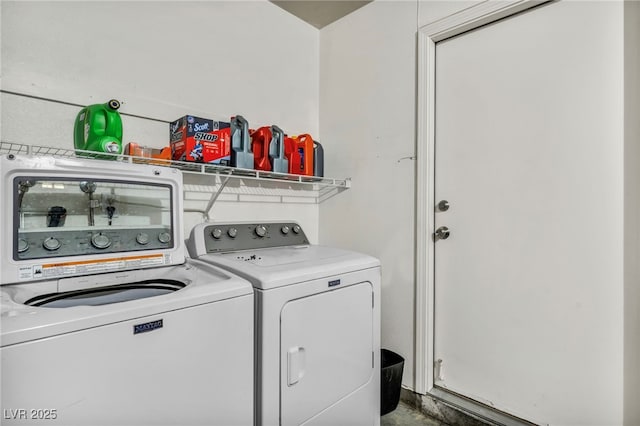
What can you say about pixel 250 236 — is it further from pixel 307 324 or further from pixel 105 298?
pixel 105 298

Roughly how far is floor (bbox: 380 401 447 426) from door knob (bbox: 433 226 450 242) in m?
1.04

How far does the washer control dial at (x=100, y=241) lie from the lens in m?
1.20

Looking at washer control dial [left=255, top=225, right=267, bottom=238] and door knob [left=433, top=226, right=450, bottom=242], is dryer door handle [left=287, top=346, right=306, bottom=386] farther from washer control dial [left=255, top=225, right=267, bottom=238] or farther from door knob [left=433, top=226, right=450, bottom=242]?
door knob [left=433, top=226, right=450, bottom=242]

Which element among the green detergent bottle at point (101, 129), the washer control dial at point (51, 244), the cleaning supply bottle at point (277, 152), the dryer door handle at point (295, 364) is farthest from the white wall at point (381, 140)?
Result: the washer control dial at point (51, 244)

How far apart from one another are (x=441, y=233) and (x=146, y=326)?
→ 160 centimetres

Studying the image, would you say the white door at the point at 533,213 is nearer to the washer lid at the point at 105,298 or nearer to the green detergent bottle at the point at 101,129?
the washer lid at the point at 105,298

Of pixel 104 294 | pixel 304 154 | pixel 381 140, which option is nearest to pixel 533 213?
pixel 381 140

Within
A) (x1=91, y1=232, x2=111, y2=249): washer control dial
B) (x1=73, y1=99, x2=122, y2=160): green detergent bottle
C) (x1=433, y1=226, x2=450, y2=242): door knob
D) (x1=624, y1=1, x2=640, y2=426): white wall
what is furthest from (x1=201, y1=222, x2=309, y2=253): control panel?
(x1=624, y1=1, x2=640, y2=426): white wall

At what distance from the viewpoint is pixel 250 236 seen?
179 centimetres

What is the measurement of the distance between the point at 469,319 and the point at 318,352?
973 millimetres

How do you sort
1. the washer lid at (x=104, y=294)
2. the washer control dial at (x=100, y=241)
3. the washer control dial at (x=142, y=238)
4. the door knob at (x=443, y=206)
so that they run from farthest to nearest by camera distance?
1. the door knob at (x=443, y=206)
2. the washer control dial at (x=142, y=238)
3. the washer control dial at (x=100, y=241)
4. the washer lid at (x=104, y=294)

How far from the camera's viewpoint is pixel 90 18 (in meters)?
1.54

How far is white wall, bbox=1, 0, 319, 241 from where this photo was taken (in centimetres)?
140

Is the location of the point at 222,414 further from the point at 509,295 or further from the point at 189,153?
the point at 509,295
